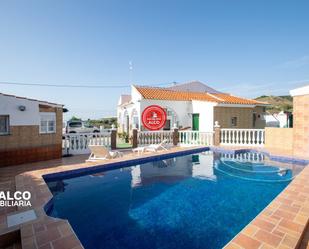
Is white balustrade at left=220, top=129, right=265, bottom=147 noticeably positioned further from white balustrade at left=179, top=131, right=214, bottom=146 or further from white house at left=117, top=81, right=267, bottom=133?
white house at left=117, top=81, right=267, bottom=133

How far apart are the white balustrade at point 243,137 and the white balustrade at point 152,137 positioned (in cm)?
411

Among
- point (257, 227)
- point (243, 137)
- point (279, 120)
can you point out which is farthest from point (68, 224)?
point (279, 120)

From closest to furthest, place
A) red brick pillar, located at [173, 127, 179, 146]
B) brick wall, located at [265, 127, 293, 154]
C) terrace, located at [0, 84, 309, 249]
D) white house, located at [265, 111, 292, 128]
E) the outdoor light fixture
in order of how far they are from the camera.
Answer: terrace, located at [0, 84, 309, 249]
the outdoor light fixture
brick wall, located at [265, 127, 293, 154]
red brick pillar, located at [173, 127, 179, 146]
white house, located at [265, 111, 292, 128]

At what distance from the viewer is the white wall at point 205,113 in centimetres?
1751

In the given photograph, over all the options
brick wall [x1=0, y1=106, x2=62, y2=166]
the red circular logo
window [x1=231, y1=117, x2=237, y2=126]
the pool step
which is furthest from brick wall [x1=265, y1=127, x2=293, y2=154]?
brick wall [x1=0, y1=106, x2=62, y2=166]

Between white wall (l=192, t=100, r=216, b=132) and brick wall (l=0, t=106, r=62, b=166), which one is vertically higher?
white wall (l=192, t=100, r=216, b=132)

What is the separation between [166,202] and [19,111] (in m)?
7.81

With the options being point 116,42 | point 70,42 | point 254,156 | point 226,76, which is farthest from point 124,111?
point 254,156

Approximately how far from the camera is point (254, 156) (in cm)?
1220

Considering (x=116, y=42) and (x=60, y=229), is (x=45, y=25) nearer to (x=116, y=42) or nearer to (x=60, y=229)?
(x=116, y=42)

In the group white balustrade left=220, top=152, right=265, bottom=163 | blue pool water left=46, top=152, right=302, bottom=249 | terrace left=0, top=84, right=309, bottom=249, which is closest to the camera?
terrace left=0, top=84, right=309, bottom=249

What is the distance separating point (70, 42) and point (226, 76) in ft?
59.8

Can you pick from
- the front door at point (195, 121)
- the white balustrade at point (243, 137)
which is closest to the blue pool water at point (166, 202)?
the white balustrade at point (243, 137)

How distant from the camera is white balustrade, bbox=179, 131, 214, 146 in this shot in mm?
14977
